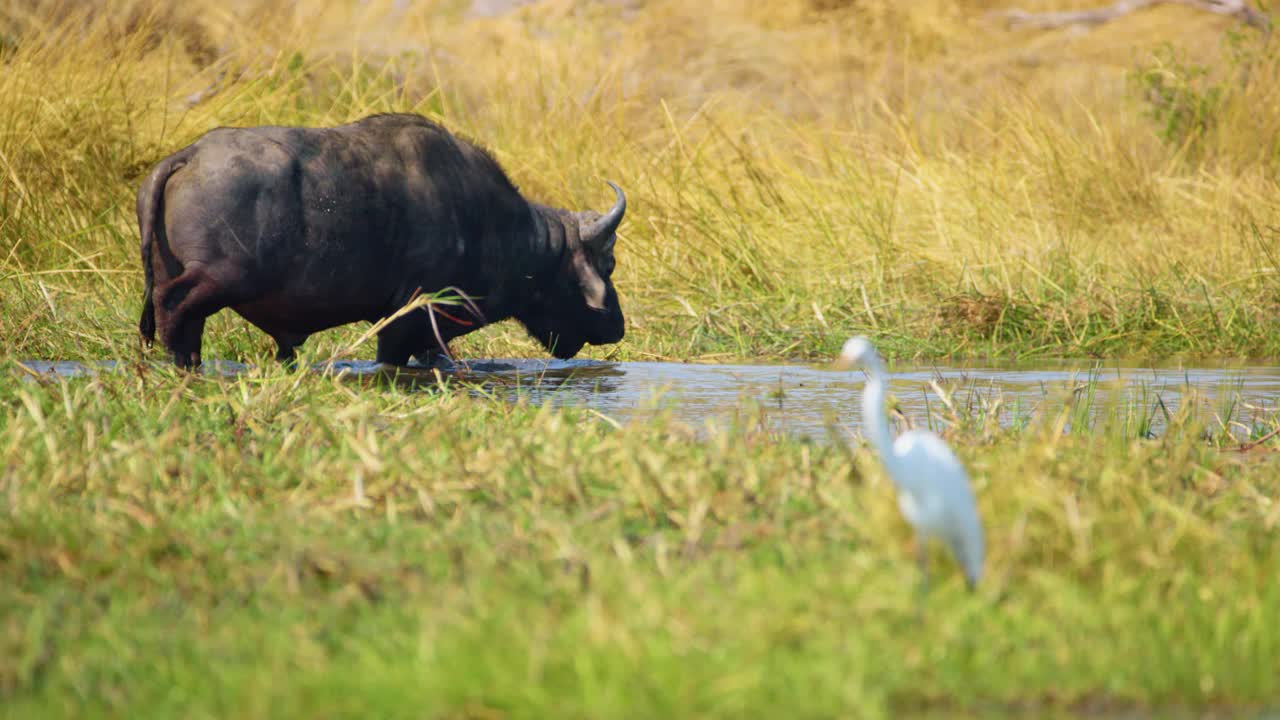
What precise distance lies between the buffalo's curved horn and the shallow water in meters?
0.62

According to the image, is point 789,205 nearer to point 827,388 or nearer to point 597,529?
point 827,388

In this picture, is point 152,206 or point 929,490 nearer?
point 929,490

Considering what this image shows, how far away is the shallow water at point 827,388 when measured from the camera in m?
5.61

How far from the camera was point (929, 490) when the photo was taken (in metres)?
2.97

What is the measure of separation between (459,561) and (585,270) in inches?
199

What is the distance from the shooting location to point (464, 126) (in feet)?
38.8

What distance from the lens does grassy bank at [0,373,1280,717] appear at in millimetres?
2656

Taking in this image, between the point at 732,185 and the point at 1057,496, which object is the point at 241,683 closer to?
the point at 1057,496

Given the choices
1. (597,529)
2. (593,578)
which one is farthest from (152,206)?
(593,578)

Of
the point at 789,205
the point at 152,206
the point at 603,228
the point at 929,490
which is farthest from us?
the point at 789,205

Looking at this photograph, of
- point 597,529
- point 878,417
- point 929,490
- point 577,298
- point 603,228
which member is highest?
point 878,417

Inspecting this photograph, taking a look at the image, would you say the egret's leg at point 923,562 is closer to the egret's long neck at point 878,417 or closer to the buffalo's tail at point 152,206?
the egret's long neck at point 878,417

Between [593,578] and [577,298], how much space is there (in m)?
5.23

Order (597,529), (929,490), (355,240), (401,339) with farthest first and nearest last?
(401,339) < (355,240) < (597,529) < (929,490)
